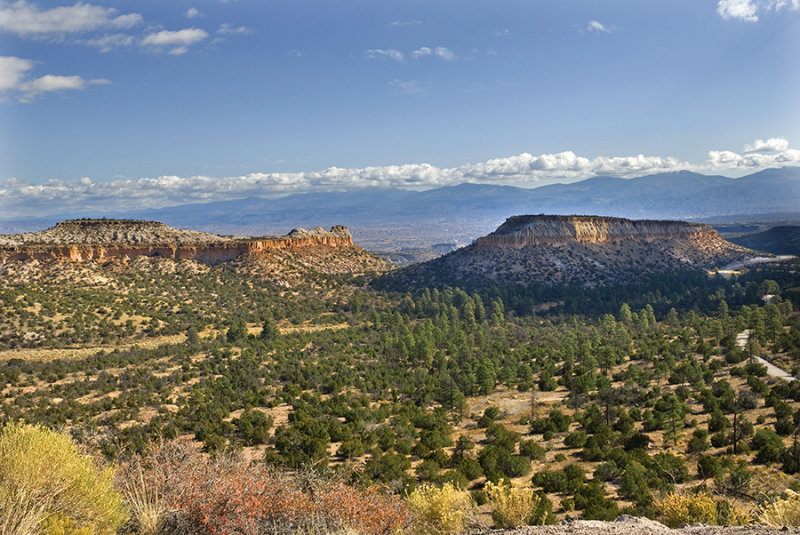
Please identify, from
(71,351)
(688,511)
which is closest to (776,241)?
(688,511)

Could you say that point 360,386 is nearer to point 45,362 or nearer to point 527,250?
point 45,362

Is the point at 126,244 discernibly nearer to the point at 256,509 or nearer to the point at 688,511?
the point at 256,509

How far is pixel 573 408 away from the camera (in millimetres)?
36219

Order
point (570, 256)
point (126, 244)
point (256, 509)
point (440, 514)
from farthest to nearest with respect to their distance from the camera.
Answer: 1. point (570, 256)
2. point (126, 244)
3. point (440, 514)
4. point (256, 509)

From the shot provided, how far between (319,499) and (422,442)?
17314 millimetres

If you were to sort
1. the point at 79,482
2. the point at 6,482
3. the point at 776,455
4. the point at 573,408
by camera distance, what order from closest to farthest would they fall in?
A: the point at 6,482
the point at 79,482
the point at 776,455
the point at 573,408

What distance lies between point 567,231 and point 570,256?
7833 millimetres

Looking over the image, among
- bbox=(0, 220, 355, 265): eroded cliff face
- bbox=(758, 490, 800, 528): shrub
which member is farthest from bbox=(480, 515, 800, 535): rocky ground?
bbox=(0, 220, 355, 265): eroded cliff face

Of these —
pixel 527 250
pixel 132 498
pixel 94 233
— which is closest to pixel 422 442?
pixel 132 498

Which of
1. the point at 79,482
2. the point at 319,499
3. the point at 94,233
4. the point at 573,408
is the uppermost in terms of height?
the point at 94,233

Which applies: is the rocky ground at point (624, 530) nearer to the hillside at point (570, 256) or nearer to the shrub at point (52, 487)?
the shrub at point (52, 487)

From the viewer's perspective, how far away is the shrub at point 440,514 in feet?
38.5

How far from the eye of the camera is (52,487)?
396 inches

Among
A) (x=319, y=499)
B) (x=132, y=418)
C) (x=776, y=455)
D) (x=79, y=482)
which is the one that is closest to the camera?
(x=79, y=482)
